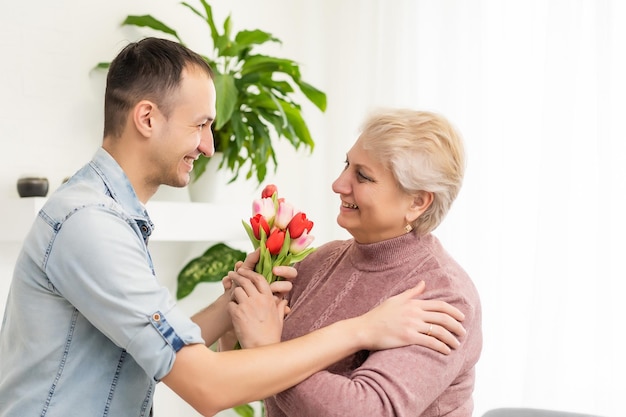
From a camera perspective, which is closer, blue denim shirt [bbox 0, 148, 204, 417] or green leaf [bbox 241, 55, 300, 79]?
blue denim shirt [bbox 0, 148, 204, 417]

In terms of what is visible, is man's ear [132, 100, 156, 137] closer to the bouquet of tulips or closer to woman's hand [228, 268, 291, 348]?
the bouquet of tulips

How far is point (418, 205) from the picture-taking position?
6.02ft

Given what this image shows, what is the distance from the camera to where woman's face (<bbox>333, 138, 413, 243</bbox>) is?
1.81 metres

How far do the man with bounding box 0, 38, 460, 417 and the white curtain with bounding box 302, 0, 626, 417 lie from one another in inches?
52.5

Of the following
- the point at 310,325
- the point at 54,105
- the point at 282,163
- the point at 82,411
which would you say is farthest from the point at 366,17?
the point at 82,411

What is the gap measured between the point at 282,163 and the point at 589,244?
69.7 inches

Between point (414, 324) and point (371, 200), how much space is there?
348mm

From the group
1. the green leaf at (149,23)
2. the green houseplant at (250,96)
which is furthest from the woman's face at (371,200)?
the green leaf at (149,23)

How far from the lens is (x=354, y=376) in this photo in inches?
63.4

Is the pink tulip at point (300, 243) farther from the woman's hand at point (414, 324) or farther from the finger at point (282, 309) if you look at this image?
the woman's hand at point (414, 324)

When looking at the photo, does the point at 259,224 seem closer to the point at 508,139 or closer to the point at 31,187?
the point at 31,187

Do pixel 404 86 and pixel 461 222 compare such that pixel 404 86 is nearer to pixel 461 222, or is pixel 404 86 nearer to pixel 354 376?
pixel 461 222

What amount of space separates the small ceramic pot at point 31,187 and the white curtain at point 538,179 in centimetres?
165

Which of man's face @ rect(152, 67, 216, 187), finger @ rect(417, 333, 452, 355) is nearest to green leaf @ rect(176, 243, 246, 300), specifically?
man's face @ rect(152, 67, 216, 187)
